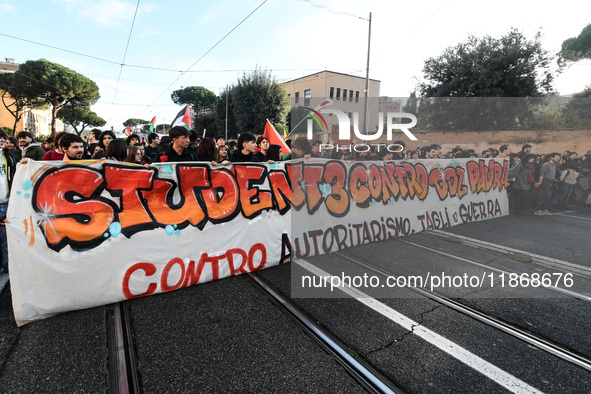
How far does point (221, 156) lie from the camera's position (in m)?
6.48

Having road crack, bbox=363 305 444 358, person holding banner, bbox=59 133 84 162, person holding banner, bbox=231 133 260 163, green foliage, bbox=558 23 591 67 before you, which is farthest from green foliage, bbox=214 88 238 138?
road crack, bbox=363 305 444 358

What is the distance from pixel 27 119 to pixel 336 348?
58546mm

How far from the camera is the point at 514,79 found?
1867 cm

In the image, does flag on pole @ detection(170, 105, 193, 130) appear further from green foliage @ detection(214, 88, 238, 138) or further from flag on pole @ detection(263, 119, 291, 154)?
green foliage @ detection(214, 88, 238, 138)

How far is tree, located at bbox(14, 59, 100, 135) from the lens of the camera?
102ft

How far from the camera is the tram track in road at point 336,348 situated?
79.6 inches

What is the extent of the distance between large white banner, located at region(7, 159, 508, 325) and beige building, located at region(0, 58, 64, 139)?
147 ft

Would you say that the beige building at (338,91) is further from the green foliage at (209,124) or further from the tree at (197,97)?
the tree at (197,97)

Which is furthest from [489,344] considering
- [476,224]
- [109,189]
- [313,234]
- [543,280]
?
[476,224]

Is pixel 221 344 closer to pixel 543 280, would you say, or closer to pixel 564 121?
pixel 543 280

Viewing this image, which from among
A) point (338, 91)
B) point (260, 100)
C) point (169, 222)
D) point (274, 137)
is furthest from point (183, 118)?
point (338, 91)

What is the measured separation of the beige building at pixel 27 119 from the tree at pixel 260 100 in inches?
1023

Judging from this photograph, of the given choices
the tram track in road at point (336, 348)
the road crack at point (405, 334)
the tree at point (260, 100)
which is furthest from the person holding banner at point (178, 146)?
the tree at point (260, 100)

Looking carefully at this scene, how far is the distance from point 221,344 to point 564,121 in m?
18.7
